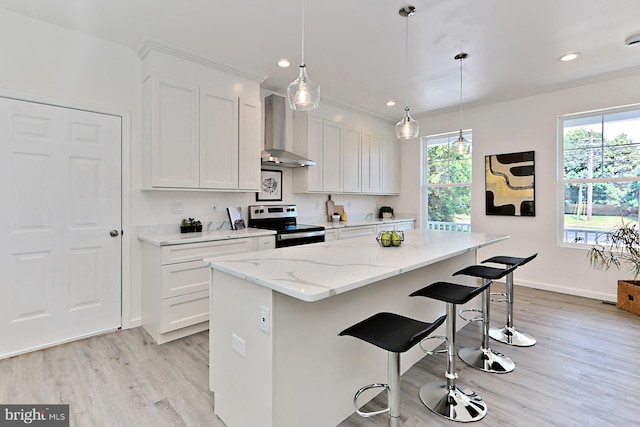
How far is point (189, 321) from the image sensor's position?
112 inches

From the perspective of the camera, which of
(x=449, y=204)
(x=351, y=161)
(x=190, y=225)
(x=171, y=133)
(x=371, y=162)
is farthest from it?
(x=449, y=204)

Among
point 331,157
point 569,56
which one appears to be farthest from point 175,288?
point 569,56

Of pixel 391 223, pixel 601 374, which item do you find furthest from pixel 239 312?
pixel 391 223

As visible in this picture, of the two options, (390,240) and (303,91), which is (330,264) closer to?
(390,240)

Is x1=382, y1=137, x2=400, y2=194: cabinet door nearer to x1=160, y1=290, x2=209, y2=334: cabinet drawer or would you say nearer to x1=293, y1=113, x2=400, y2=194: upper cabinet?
Result: x1=293, y1=113, x2=400, y2=194: upper cabinet

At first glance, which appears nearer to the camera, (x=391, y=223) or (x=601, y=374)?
(x=601, y=374)

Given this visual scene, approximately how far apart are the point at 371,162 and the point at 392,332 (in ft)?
13.9

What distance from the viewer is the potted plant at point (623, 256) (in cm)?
347

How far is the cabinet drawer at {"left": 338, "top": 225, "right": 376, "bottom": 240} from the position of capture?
4.46 metres

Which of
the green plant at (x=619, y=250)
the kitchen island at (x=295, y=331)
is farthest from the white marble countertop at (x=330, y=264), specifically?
the green plant at (x=619, y=250)

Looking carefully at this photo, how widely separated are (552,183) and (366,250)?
366cm

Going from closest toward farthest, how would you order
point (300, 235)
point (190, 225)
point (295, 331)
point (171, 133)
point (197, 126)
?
point (295, 331), point (171, 133), point (197, 126), point (190, 225), point (300, 235)

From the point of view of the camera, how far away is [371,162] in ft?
17.7

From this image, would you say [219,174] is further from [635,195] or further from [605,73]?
[635,195]
